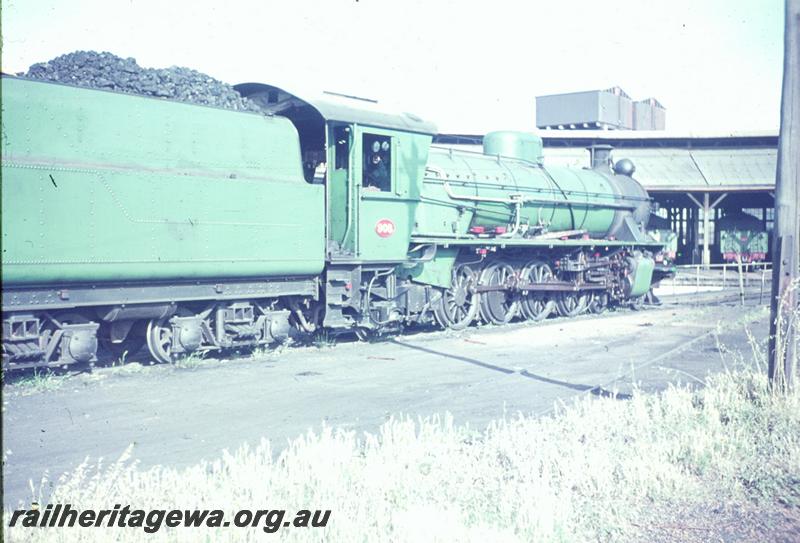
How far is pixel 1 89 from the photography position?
7.74 metres

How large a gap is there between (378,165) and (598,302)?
28.9 ft

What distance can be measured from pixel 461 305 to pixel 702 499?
385 inches

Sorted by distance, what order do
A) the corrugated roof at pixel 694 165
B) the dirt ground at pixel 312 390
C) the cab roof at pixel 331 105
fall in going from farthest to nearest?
the corrugated roof at pixel 694 165, the cab roof at pixel 331 105, the dirt ground at pixel 312 390

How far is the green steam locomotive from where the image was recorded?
820 centimetres

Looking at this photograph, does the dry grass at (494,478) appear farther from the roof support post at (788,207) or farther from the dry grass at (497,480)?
the roof support post at (788,207)

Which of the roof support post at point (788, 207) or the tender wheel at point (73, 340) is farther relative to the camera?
the tender wheel at point (73, 340)

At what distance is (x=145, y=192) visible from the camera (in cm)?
Answer: 895

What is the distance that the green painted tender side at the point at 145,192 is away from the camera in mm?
7980

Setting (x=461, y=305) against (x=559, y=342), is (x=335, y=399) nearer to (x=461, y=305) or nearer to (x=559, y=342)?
(x=559, y=342)

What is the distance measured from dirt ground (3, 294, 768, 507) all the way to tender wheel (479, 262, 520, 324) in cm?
198

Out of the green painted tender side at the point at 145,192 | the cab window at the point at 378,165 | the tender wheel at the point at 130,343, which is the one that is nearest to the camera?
the green painted tender side at the point at 145,192

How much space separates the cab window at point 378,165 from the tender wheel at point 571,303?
22.5ft

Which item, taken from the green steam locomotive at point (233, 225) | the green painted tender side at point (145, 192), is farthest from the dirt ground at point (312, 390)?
the green painted tender side at point (145, 192)

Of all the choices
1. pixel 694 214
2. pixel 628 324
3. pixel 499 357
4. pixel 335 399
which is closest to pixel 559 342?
pixel 499 357
